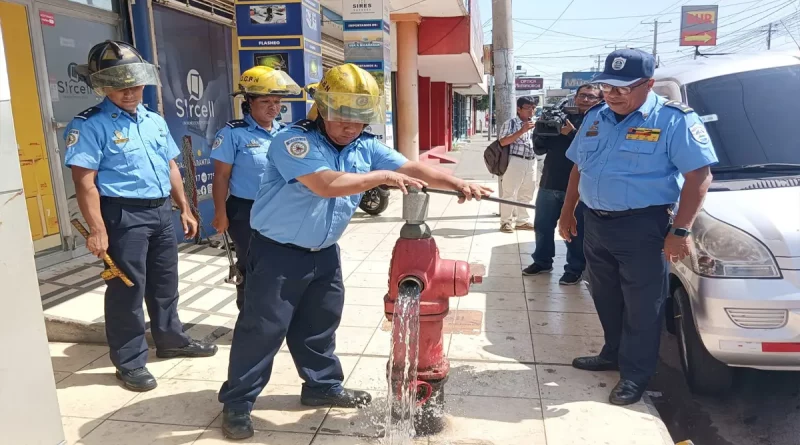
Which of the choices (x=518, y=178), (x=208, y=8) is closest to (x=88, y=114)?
(x=208, y=8)

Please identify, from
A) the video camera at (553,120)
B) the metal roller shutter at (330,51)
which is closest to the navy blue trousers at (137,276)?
the video camera at (553,120)

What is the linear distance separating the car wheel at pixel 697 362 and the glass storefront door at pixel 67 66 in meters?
5.18

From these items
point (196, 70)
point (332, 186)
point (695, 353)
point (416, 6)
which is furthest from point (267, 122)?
point (416, 6)

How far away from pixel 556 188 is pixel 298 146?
3408 millimetres

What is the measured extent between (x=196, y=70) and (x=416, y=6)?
586cm

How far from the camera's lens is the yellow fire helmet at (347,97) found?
8.15ft

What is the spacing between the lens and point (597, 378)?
3.57 metres

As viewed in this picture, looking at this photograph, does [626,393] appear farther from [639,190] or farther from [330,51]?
[330,51]

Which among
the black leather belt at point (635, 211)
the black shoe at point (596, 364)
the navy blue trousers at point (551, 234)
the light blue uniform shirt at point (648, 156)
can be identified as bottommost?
the black shoe at point (596, 364)

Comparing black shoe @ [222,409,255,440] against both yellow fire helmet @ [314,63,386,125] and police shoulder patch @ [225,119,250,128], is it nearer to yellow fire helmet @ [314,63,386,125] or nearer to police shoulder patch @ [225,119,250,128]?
yellow fire helmet @ [314,63,386,125]

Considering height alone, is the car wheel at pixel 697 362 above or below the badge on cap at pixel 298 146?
below

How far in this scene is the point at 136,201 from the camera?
3297 mm

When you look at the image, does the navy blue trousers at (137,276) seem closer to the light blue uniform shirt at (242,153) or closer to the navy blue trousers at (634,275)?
the light blue uniform shirt at (242,153)

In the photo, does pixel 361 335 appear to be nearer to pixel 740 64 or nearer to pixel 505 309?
pixel 505 309
